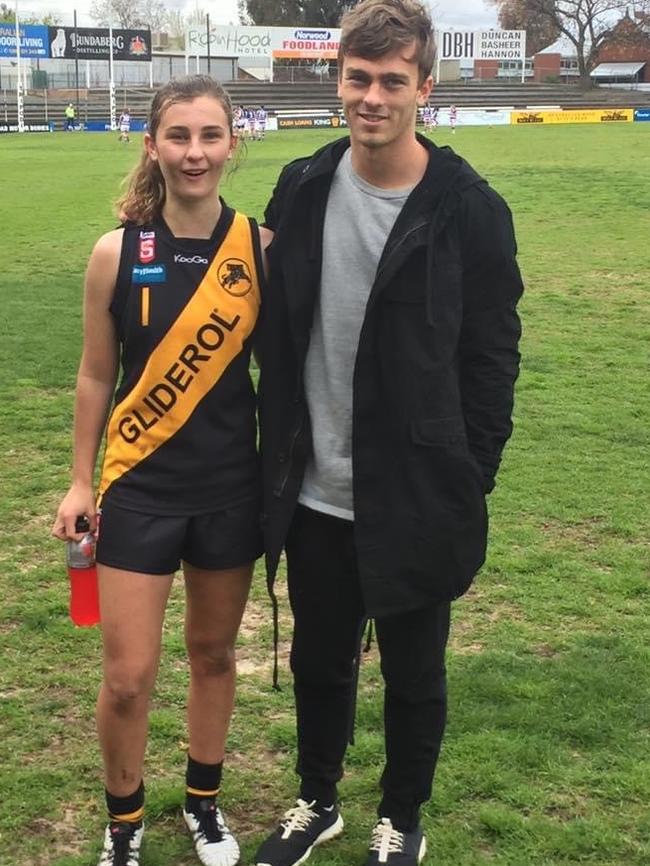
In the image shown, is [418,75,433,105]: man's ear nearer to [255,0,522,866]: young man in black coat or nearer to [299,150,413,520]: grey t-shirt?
[255,0,522,866]: young man in black coat

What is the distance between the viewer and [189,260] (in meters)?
2.58

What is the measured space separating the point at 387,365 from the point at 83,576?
3.19ft

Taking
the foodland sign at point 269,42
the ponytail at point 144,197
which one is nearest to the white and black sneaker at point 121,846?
the ponytail at point 144,197

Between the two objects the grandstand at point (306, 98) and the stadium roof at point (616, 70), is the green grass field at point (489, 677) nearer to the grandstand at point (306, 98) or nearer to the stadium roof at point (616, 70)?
the grandstand at point (306, 98)

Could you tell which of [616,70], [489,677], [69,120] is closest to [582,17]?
[616,70]

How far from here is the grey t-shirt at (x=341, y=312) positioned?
2484 millimetres

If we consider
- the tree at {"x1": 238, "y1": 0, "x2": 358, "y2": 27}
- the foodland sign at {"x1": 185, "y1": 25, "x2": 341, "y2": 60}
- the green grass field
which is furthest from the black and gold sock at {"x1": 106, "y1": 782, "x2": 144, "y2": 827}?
the tree at {"x1": 238, "y1": 0, "x2": 358, "y2": 27}

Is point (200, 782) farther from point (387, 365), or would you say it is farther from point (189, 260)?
point (189, 260)

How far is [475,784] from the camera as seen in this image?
330 cm

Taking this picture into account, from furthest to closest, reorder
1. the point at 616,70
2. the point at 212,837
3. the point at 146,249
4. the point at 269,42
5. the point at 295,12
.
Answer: the point at 616,70 < the point at 295,12 < the point at 269,42 < the point at 212,837 < the point at 146,249

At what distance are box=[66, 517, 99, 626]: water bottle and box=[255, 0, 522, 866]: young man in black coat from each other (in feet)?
1.52

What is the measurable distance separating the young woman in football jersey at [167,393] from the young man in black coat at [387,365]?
0.33 ft

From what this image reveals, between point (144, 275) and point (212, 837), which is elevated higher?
point (144, 275)

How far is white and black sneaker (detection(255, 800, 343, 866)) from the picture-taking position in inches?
116
